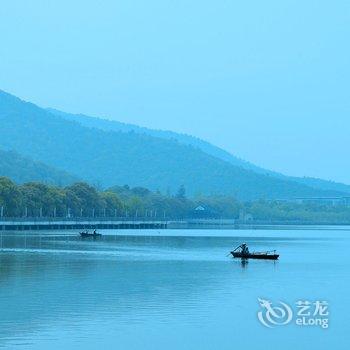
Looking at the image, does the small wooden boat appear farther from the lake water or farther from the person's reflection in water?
the lake water

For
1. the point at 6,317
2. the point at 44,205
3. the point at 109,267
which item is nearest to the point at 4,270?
the point at 109,267

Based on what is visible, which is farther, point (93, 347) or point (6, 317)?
point (6, 317)

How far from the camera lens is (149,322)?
146ft

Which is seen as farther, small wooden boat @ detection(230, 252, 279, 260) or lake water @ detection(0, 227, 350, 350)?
small wooden boat @ detection(230, 252, 279, 260)

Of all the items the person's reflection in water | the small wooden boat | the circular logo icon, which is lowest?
the circular logo icon

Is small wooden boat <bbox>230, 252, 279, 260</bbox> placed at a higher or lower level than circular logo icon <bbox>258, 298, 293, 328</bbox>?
higher

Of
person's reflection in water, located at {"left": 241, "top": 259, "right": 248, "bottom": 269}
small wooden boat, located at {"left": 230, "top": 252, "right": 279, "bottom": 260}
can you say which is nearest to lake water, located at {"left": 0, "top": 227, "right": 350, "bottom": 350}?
person's reflection in water, located at {"left": 241, "top": 259, "right": 248, "bottom": 269}

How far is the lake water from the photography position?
40406mm

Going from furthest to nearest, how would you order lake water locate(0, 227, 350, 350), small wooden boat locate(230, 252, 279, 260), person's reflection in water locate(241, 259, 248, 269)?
small wooden boat locate(230, 252, 279, 260), person's reflection in water locate(241, 259, 248, 269), lake water locate(0, 227, 350, 350)

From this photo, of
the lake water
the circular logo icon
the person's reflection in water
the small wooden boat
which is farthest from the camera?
the small wooden boat

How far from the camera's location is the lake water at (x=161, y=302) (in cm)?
4041

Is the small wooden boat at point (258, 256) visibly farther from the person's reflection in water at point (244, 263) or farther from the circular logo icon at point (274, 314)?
the circular logo icon at point (274, 314)

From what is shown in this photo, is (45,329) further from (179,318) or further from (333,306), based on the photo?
(333,306)

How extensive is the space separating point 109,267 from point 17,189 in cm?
10611
